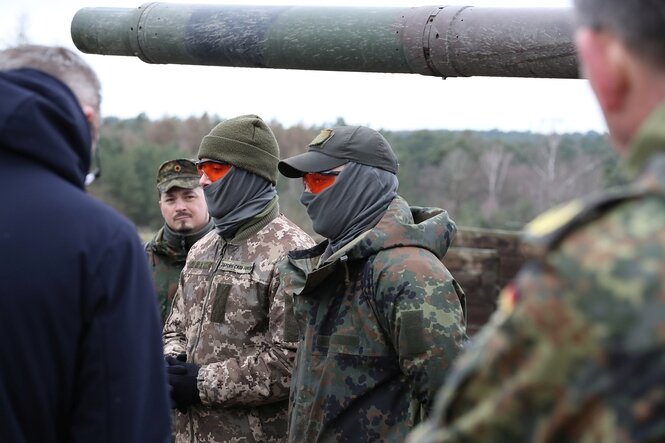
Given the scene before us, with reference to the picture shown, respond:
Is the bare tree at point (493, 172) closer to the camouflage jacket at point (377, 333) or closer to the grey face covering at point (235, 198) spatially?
the grey face covering at point (235, 198)

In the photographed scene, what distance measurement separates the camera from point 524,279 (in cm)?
130

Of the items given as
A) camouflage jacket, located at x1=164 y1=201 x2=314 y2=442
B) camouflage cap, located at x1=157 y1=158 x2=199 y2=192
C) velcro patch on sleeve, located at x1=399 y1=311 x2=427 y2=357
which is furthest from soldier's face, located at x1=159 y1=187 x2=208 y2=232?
velcro patch on sleeve, located at x1=399 y1=311 x2=427 y2=357

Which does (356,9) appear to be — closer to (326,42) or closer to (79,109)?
(326,42)

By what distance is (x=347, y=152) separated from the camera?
4.39 meters

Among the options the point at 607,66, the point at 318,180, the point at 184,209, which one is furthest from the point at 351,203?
the point at 607,66

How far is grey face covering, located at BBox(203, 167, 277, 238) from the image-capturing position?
494 cm

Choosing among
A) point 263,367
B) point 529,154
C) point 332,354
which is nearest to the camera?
point 332,354

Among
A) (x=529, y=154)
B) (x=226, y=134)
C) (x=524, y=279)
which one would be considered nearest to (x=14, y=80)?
(x=524, y=279)

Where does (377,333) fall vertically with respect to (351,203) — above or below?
below

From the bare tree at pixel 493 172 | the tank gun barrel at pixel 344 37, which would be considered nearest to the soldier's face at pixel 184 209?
the tank gun barrel at pixel 344 37

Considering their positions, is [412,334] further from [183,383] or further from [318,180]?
[183,383]

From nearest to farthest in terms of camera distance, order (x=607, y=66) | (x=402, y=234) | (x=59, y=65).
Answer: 1. (x=607, y=66)
2. (x=59, y=65)
3. (x=402, y=234)

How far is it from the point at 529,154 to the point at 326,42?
159 feet

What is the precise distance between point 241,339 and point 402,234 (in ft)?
3.44
